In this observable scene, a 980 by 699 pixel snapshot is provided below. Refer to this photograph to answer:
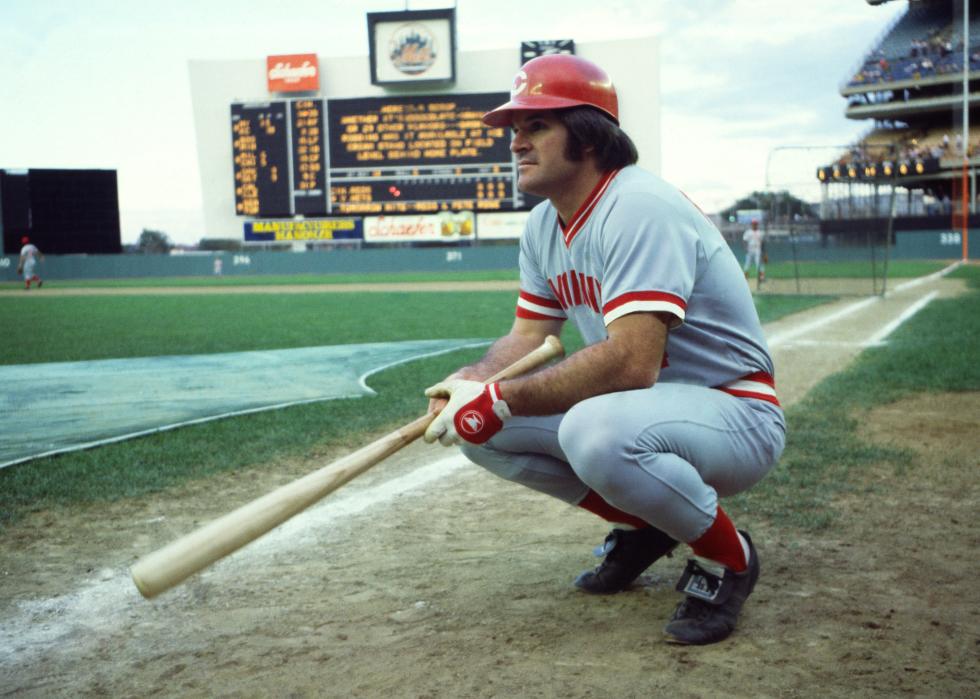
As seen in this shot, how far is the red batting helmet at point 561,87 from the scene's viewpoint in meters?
2.47

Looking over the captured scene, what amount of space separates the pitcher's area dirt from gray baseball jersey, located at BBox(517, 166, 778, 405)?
0.66m

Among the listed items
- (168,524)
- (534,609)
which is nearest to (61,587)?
(168,524)

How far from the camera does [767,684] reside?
6.76ft

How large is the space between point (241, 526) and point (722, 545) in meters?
1.20

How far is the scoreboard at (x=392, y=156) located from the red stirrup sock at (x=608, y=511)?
29834mm

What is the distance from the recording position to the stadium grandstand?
36.0 meters

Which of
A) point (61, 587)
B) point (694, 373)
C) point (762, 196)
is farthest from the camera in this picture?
point (762, 196)

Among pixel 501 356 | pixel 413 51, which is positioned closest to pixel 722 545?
pixel 501 356

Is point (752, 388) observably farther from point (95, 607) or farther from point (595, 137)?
point (95, 607)

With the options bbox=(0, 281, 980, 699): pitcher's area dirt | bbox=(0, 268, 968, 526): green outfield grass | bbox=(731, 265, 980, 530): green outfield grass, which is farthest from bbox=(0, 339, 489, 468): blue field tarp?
bbox=(731, 265, 980, 530): green outfield grass

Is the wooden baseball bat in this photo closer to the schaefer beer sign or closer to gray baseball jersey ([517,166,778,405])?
gray baseball jersey ([517,166,778,405])

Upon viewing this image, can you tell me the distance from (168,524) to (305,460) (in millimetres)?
1135

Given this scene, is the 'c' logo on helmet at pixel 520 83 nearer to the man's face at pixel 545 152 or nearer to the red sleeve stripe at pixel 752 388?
the man's face at pixel 545 152

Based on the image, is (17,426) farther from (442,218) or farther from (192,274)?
(192,274)
